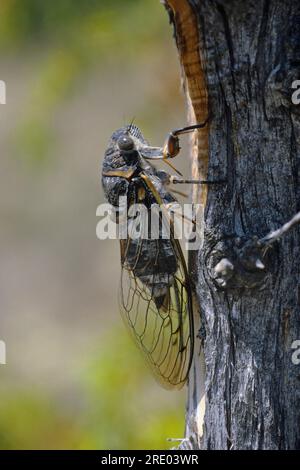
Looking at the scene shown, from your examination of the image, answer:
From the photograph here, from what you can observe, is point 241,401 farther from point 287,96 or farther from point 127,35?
point 127,35

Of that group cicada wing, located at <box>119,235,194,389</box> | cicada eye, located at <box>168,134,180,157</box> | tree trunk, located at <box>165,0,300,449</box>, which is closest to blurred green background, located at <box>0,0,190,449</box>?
cicada wing, located at <box>119,235,194,389</box>

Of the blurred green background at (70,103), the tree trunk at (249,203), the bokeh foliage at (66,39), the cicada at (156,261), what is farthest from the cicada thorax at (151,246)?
the bokeh foliage at (66,39)

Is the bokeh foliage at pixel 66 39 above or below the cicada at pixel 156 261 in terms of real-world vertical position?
above

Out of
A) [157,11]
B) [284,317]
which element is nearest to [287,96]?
[284,317]

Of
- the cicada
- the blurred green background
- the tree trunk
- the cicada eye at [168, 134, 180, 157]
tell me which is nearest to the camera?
the tree trunk

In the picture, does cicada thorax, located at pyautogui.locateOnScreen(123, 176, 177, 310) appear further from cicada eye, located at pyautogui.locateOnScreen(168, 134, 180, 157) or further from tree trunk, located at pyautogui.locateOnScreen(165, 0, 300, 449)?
tree trunk, located at pyautogui.locateOnScreen(165, 0, 300, 449)

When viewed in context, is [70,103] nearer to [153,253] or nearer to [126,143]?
[126,143]

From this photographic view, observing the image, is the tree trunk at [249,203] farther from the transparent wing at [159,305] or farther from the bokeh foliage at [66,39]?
the bokeh foliage at [66,39]
